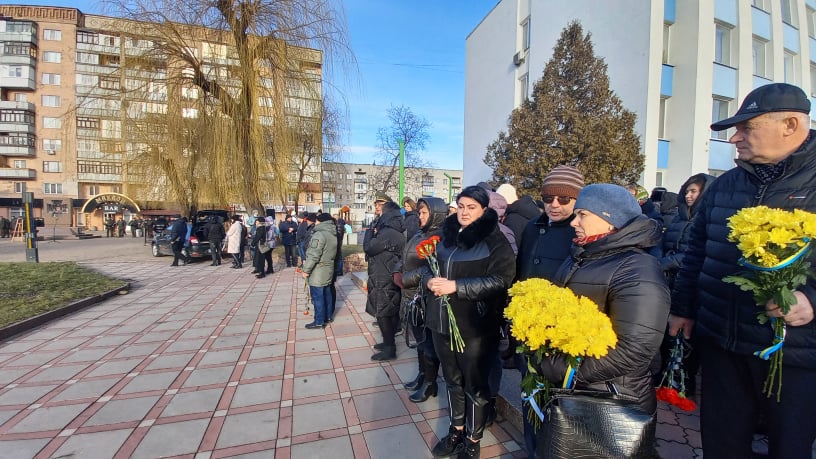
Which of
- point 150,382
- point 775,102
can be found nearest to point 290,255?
point 150,382

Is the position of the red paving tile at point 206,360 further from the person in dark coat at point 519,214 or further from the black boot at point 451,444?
the person in dark coat at point 519,214

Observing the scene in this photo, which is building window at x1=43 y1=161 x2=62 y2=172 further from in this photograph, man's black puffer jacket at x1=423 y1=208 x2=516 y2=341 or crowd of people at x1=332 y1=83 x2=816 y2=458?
crowd of people at x1=332 y1=83 x2=816 y2=458

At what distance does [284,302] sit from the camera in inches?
279

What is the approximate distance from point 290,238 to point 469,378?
33.7ft

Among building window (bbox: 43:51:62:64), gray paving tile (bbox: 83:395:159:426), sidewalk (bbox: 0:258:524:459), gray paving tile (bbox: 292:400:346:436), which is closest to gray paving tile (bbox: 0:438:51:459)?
sidewalk (bbox: 0:258:524:459)

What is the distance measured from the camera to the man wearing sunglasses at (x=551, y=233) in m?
2.11

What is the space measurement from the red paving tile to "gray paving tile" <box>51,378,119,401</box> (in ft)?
0.14

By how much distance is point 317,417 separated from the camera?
3.00m

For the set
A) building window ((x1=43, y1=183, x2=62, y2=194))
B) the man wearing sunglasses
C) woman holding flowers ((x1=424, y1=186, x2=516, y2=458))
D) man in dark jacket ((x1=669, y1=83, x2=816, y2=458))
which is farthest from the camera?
building window ((x1=43, y1=183, x2=62, y2=194))

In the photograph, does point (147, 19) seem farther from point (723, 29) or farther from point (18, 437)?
point (723, 29)

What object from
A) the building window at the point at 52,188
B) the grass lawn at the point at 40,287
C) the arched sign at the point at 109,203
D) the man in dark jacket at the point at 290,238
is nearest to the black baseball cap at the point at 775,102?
the grass lawn at the point at 40,287

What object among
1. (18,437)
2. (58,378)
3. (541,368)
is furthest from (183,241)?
(541,368)

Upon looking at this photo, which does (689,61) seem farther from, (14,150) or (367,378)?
(14,150)

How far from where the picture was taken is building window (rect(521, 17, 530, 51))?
1822 cm
